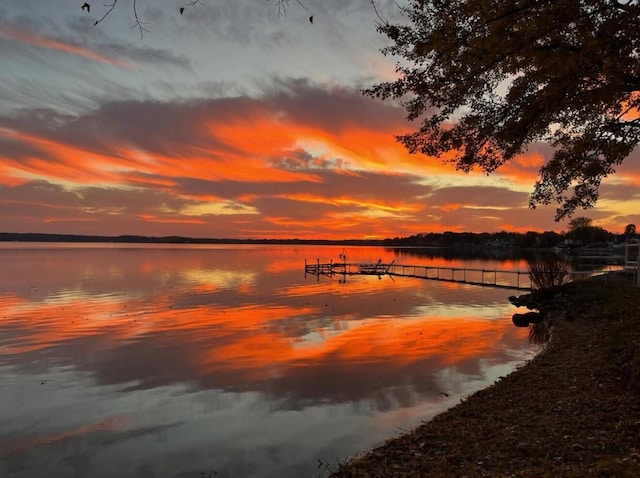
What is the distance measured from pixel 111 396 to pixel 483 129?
13343 mm

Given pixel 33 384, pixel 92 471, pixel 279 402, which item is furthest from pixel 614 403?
pixel 33 384

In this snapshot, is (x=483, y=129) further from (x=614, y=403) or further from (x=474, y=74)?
(x=614, y=403)

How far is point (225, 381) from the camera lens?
629 inches

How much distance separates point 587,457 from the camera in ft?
24.6

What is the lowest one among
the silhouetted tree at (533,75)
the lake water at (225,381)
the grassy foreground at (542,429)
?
the lake water at (225,381)

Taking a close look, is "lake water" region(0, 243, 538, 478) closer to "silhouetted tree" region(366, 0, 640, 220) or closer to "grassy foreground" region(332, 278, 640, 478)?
"grassy foreground" region(332, 278, 640, 478)

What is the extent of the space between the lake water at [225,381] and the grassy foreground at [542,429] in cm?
132

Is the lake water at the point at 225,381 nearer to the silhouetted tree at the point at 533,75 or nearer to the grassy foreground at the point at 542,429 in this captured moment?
the grassy foreground at the point at 542,429

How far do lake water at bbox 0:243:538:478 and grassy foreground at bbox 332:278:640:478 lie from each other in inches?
52.1

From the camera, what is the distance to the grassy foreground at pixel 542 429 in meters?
7.51

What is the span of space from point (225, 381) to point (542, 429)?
33.7ft

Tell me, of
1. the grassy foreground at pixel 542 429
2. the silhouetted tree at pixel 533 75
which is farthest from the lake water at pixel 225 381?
the silhouetted tree at pixel 533 75

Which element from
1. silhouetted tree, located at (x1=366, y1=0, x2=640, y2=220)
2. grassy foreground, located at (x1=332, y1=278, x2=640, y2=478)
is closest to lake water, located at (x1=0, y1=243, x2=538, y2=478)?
grassy foreground, located at (x1=332, y1=278, x2=640, y2=478)

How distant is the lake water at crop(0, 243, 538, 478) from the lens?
10.2 m
